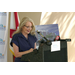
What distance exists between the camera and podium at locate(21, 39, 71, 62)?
3.81 ft

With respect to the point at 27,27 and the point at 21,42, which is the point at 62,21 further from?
the point at 21,42

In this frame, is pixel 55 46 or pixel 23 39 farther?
pixel 23 39

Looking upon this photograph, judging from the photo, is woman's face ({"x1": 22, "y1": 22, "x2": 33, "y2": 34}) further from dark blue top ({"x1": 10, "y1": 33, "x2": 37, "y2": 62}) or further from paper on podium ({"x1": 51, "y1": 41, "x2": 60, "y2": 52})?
paper on podium ({"x1": 51, "y1": 41, "x2": 60, "y2": 52})

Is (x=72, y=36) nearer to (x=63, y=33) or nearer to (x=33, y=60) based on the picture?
(x=63, y=33)

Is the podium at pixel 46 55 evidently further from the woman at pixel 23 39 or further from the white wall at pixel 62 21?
the white wall at pixel 62 21

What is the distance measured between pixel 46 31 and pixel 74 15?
117cm

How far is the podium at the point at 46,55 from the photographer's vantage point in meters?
1.16

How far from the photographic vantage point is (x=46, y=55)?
1252 millimetres

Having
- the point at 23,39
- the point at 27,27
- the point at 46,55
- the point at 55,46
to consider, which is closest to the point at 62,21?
the point at 27,27

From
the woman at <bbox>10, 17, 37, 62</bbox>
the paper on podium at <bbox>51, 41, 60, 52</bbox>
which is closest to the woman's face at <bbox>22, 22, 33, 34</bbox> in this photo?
the woman at <bbox>10, 17, 37, 62</bbox>

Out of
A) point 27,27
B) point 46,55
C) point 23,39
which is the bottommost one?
point 46,55

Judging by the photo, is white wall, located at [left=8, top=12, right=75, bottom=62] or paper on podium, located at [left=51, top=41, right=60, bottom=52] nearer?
paper on podium, located at [left=51, top=41, right=60, bottom=52]

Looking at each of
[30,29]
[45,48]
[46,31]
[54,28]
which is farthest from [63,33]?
[45,48]

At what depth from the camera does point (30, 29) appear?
186cm
